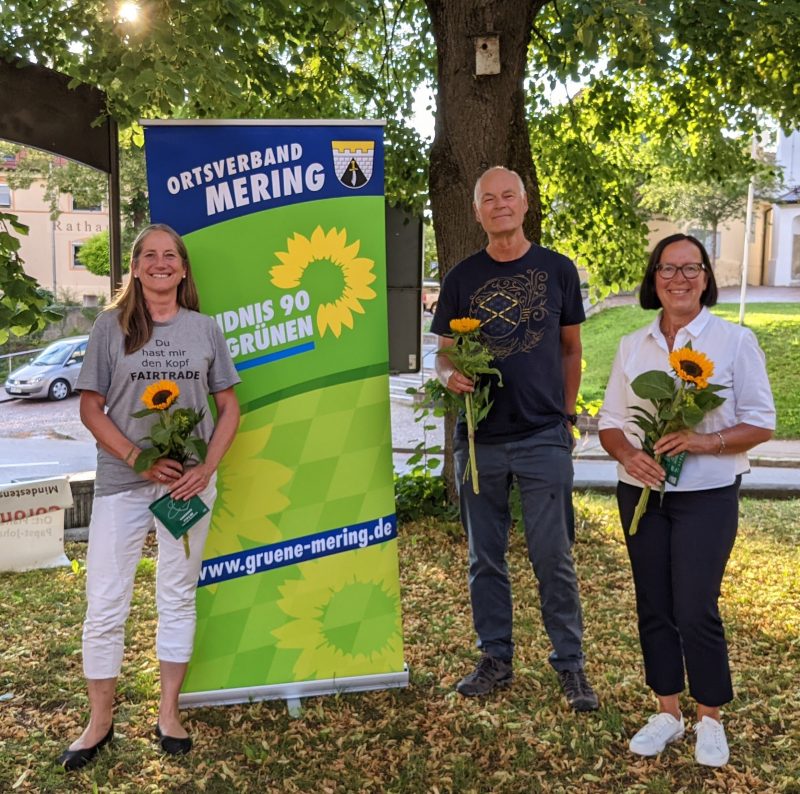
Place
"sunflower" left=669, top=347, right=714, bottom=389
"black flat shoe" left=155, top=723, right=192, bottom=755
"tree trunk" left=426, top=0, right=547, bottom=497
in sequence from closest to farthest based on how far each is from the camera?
1. "sunflower" left=669, top=347, right=714, bottom=389
2. "black flat shoe" left=155, top=723, right=192, bottom=755
3. "tree trunk" left=426, top=0, right=547, bottom=497

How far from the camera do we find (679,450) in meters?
2.79

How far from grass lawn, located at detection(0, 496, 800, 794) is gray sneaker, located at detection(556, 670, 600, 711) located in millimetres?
44

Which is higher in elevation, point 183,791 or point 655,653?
point 655,653

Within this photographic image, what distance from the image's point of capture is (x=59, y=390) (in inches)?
248

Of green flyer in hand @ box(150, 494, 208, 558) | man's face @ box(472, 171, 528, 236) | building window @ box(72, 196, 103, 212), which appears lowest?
green flyer in hand @ box(150, 494, 208, 558)

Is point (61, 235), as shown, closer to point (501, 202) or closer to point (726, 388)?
point (501, 202)

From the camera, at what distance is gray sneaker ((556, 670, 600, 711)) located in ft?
11.5

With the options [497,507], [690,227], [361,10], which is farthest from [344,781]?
[690,227]

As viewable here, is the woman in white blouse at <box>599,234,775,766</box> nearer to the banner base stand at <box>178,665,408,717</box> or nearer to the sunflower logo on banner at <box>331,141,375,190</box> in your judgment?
the banner base stand at <box>178,665,408,717</box>

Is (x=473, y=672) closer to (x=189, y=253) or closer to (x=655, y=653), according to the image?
(x=655, y=653)

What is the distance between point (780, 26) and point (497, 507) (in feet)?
13.8

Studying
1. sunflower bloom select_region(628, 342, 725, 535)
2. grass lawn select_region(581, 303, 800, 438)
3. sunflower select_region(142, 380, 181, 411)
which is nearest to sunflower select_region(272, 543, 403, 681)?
sunflower select_region(142, 380, 181, 411)

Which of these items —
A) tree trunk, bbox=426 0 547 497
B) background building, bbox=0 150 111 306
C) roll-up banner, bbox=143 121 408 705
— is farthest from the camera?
background building, bbox=0 150 111 306

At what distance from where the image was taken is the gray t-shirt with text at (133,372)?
3016mm
